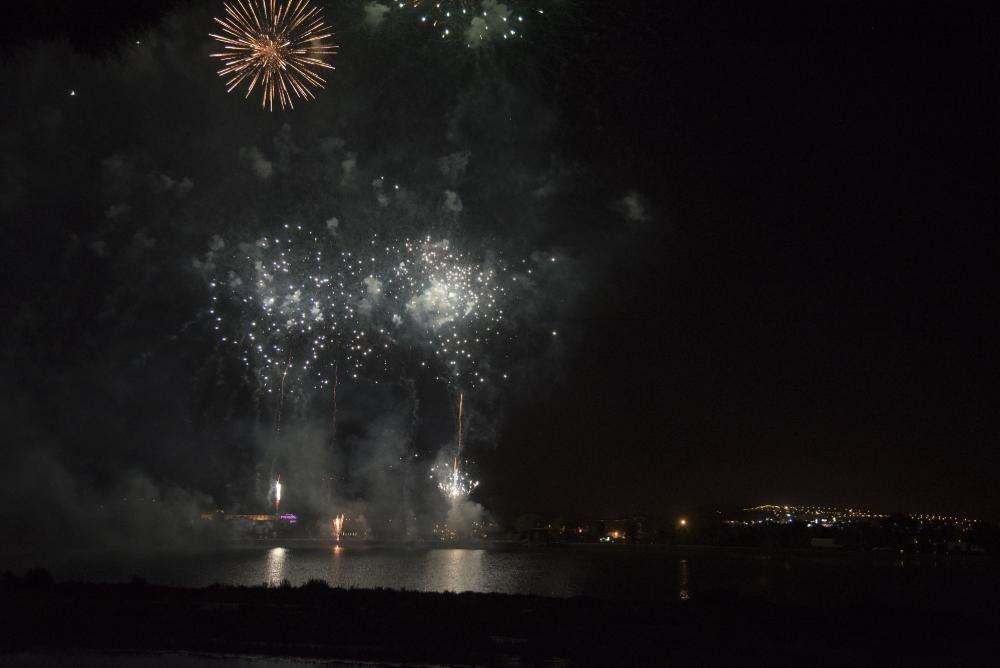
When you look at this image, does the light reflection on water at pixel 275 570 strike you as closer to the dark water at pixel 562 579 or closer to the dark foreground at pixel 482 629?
the dark water at pixel 562 579

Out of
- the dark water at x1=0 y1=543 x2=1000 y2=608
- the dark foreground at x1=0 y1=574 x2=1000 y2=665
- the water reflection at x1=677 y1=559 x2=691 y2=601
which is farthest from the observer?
the dark water at x1=0 y1=543 x2=1000 y2=608

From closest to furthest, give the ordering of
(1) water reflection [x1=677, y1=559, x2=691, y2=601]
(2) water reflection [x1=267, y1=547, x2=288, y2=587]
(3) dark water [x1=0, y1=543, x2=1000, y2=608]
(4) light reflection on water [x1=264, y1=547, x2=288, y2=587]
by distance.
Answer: (1) water reflection [x1=677, y1=559, x2=691, y2=601] → (3) dark water [x1=0, y1=543, x2=1000, y2=608] → (4) light reflection on water [x1=264, y1=547, x2=288, y2=587] → (2) water reflection [x1=267, y1=547, x2=288, y2=587]

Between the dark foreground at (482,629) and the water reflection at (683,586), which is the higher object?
the dark foreground at (482,629)

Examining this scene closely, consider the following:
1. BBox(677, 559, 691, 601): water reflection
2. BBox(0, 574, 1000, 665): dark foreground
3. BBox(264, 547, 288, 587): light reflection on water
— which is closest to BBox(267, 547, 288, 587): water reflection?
BBox(264, 547, 288, 587): light reflection on water

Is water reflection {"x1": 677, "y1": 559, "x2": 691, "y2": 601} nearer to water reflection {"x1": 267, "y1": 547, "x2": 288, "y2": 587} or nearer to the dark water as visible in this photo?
the dark water

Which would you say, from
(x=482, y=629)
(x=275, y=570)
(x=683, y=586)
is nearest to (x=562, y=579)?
(x=683, y=586)

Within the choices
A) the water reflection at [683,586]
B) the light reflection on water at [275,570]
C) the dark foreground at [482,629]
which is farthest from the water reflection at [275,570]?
the dark foreground at [482,629]

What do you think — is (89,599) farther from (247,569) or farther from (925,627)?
(247,569)

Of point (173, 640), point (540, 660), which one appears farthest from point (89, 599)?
point (540, 660)
